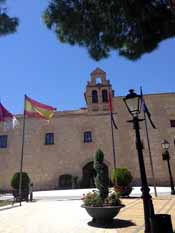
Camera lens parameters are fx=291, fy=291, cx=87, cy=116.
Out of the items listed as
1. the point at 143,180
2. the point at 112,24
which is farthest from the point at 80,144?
the point at 143,180

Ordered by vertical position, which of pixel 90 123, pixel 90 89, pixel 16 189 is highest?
pixel 90 89

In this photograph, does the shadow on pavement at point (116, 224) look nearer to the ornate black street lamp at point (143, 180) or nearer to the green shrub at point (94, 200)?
the green shrub at point (94, 200)

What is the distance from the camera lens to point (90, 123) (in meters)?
34.5

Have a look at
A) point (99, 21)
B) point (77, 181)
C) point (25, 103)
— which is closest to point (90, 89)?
point (77, 181)

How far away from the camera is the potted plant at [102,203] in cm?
809

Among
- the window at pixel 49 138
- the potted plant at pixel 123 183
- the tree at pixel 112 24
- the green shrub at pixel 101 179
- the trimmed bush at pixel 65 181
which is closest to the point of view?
the tree at pixel 112 24

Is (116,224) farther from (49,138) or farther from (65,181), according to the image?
(49,138)

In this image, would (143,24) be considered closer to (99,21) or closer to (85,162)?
(99,21)

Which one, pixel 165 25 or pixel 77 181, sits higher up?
pixel 165 25

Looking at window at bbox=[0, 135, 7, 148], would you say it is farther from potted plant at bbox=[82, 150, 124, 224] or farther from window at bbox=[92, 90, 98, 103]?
potted plant at bbox=[82, 150, 124, 224]

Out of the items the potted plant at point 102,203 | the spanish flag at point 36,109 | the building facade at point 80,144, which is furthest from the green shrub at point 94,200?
the building facade at point 80,144

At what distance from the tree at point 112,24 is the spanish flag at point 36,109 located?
38.8 ft

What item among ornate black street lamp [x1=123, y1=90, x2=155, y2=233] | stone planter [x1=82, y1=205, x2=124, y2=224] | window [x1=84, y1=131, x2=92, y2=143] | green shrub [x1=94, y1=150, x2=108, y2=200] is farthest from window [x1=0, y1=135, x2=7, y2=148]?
ornate black street lamp [x1=123, y1=90, x2=155, y2=233]

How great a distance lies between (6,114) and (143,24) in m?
13.3
